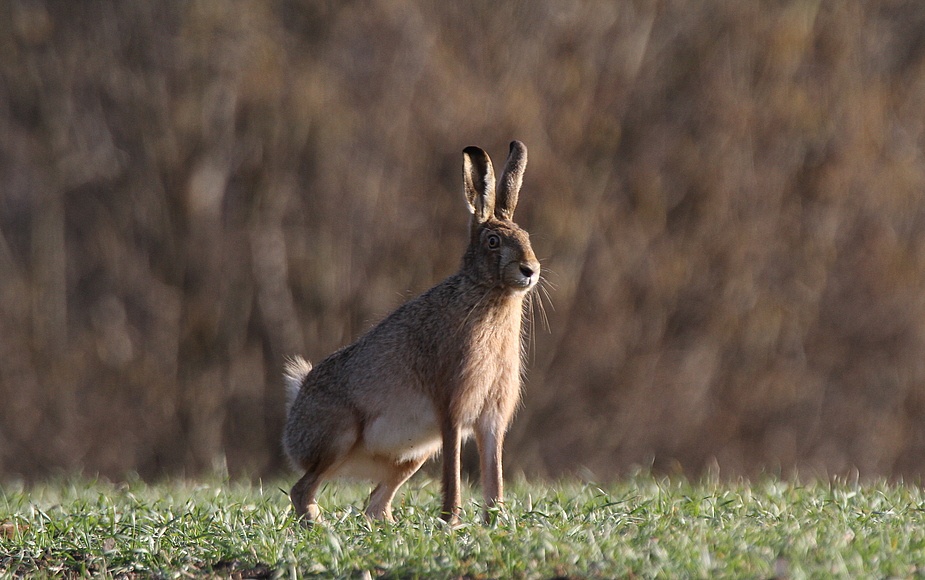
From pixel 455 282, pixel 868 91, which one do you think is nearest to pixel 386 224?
pixel 868 91

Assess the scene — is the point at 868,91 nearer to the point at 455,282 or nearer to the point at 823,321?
the point at 823,321

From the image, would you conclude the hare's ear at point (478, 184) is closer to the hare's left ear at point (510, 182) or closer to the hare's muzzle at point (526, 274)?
the hare's left ear at point (510, 182)

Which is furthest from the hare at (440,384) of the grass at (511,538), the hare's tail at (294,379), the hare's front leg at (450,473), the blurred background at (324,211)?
the blurred background at (324,211)

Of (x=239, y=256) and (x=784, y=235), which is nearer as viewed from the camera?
(x=239, y=256)

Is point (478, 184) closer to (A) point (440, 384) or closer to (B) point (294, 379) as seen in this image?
(A) point (440, 384)

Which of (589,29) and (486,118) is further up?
(589,29)

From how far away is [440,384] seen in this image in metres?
5.95

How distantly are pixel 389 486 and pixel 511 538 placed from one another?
1.61m

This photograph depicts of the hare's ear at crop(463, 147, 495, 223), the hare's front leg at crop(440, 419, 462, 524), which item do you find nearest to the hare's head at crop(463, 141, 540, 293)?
the hare's ear at crop(463, 147, 495, 223)

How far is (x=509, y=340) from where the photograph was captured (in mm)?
6156

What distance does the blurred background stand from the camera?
1338 cm

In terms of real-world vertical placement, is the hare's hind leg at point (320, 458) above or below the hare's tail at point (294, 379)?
below

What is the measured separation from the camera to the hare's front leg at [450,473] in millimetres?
5836

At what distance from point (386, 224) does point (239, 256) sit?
1587 mm
